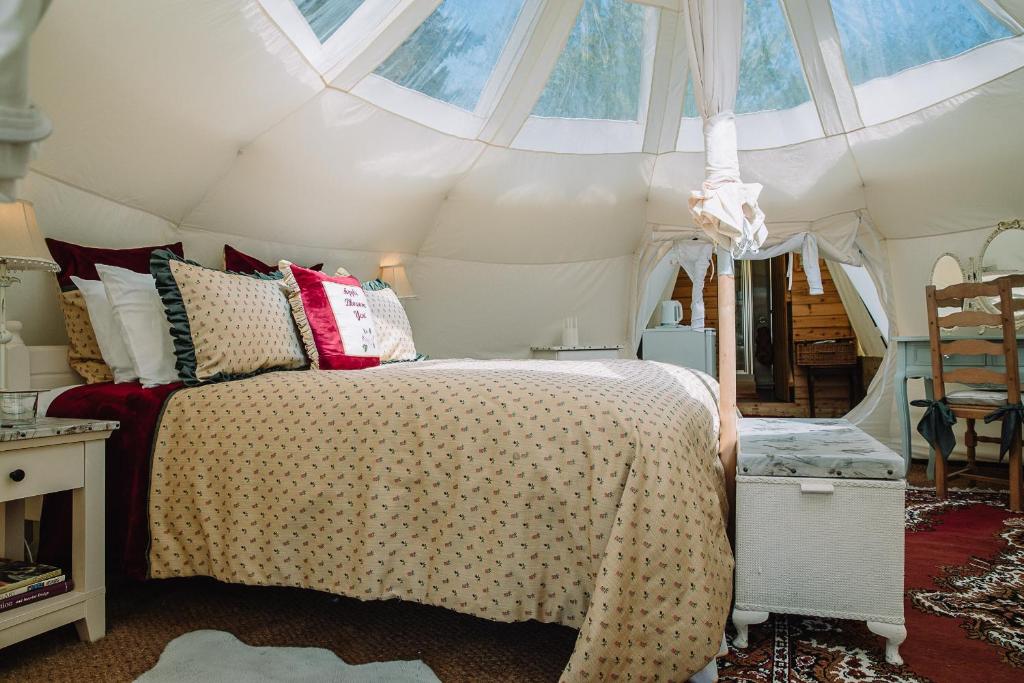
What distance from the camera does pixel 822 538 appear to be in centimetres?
165

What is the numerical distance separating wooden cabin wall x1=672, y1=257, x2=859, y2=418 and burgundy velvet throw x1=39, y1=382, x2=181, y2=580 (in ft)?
17.5

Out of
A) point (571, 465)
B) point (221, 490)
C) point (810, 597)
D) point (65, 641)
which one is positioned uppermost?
point (571, 465)

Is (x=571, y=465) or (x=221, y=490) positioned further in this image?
(x=221, y=490)

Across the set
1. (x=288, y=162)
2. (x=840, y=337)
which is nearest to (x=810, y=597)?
(x=288, y=162)

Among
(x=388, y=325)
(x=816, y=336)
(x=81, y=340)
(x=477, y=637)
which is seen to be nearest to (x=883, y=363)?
(x=816, y=336)

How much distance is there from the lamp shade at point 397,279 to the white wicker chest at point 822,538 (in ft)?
9.33

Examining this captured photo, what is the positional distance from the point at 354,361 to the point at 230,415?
0.71 metres

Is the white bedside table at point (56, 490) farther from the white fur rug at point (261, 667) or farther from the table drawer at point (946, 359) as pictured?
the table drawer at point (946, 359)

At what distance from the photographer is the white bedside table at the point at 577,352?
180 inches

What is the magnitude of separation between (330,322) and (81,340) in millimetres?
828

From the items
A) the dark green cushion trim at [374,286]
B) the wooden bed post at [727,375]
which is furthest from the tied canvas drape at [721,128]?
the dark green cushion trim at [374,286]

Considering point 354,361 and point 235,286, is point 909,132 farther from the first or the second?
point 235,286

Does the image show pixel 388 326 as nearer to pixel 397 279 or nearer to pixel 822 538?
pixel 397 279

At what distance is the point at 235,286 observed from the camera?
87.6 inches
